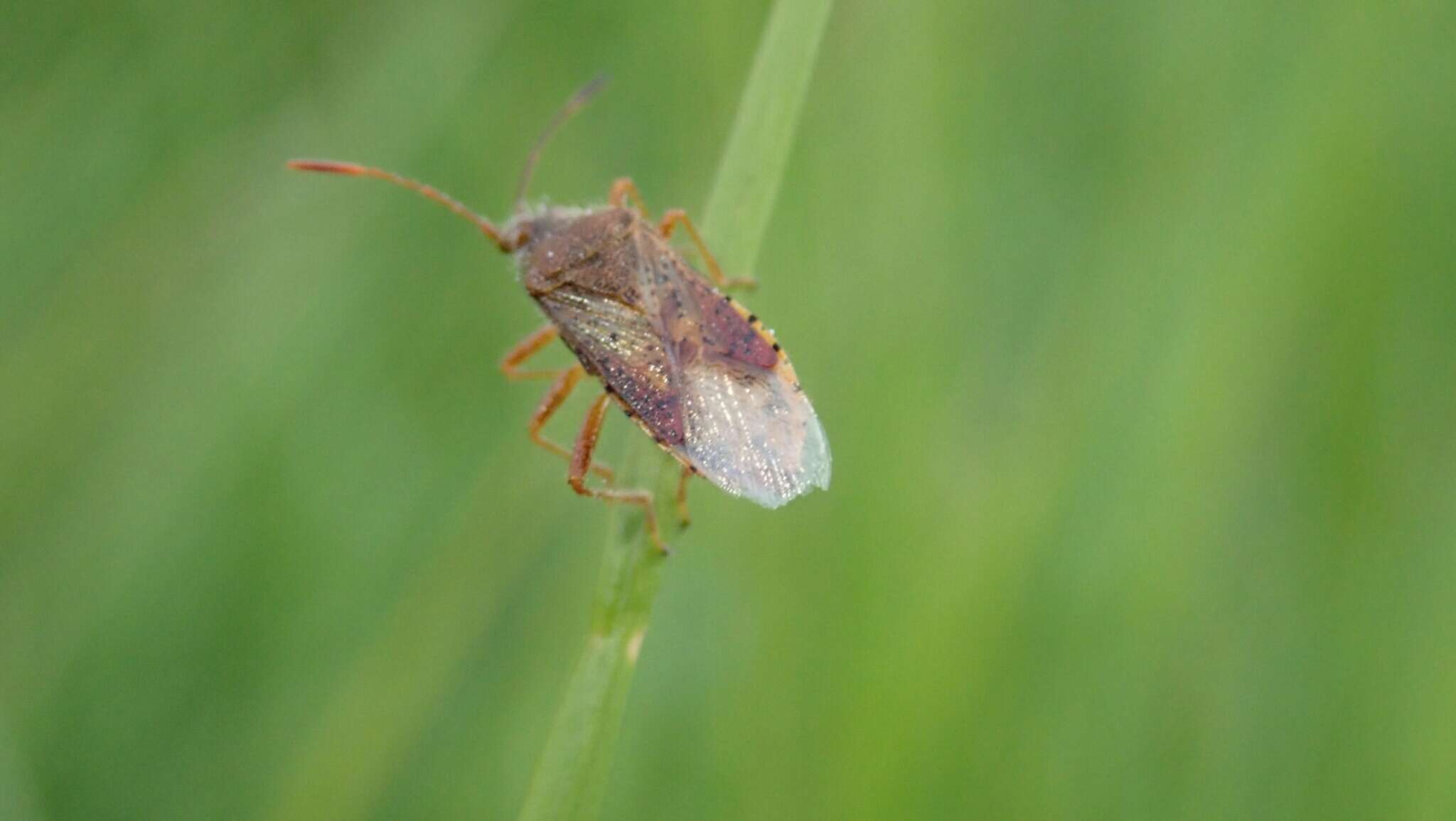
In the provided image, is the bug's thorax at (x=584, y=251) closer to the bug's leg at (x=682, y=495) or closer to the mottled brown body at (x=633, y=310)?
the mottled brown body at (x=633, y=310)

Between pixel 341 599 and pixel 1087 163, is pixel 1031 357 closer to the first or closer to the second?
pixel 1087 163

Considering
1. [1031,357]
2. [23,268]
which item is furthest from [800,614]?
[23,268]

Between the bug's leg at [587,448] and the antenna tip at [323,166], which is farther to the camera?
the antenna tip at [323,166]

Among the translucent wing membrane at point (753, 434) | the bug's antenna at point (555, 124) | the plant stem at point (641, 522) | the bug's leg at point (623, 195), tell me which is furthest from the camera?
the bug's leg at point (623, 195)

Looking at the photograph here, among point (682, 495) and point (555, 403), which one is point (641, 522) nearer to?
point (682, 495)

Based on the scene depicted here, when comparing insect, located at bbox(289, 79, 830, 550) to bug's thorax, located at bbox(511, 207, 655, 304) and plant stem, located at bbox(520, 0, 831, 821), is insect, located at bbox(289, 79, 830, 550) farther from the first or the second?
plant stem, located at bbox(520, 0, 831, 821)

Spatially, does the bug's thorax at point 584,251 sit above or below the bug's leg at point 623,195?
below

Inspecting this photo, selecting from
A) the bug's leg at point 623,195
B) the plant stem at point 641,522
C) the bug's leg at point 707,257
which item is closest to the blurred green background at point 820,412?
the bug's leg at point 707,257
